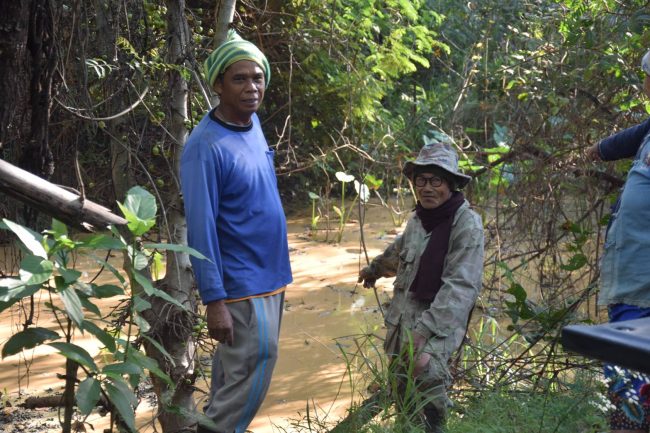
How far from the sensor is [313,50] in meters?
9.38

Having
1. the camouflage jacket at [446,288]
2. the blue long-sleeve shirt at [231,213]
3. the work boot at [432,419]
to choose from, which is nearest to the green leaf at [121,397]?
the blue long-sleeve shirt at [231,213]

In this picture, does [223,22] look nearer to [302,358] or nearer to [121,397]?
[121,397]

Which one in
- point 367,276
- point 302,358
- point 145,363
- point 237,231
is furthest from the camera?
point 302,358

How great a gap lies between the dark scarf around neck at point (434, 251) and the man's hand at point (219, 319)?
37.3 inches

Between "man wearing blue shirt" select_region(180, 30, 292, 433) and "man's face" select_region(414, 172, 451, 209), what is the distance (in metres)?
0.72

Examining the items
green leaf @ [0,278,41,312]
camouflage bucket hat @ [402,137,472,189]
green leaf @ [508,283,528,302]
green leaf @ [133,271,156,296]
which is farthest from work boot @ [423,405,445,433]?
green leaf @ [0,278,41,312]

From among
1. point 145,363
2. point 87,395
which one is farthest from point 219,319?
point 87,395

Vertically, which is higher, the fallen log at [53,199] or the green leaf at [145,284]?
the fallen log at [53,199]

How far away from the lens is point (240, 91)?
3623mm

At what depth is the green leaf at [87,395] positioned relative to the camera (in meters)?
2.53

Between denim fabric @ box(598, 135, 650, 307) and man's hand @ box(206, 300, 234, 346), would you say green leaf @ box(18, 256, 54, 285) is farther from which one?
denim fabric @ box(598, 135, 650, 307)

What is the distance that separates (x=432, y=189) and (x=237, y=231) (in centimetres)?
98

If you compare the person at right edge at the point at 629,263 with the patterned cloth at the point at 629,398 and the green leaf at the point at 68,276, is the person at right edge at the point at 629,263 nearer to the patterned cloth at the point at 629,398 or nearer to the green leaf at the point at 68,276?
the patterned cloth at the point at 629,398

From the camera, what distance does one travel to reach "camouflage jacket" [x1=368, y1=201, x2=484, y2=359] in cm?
376
